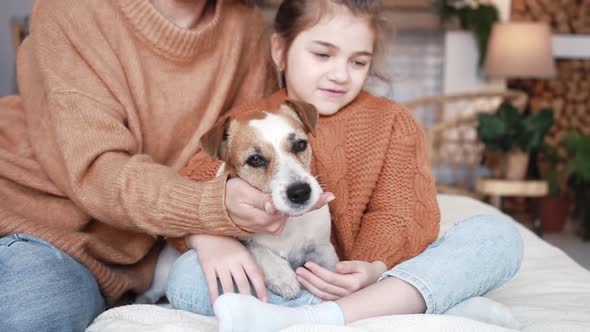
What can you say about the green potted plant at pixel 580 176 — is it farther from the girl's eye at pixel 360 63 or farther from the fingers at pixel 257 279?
the fingers at pixel 257 279

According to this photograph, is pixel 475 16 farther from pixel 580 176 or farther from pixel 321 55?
pixel 321 55

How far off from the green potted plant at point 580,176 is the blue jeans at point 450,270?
274 centimetres

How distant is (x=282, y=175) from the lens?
1178 millimetres

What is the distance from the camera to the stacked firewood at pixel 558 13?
448 cm

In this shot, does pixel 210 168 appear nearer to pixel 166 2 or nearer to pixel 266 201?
pixel 266 201

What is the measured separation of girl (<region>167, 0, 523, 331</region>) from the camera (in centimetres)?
112

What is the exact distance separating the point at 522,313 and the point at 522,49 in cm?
293

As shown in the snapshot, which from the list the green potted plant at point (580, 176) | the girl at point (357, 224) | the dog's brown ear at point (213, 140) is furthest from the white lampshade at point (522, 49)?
the dog's brown ear at point (213, 140)

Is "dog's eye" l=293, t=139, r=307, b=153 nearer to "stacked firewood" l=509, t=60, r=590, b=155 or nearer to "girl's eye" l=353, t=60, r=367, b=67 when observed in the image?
"girl's eye" l=353, t=60, r=367, b=67

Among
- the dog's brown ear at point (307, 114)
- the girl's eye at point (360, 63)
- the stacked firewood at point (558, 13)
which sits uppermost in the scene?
the girl's eye at point (360, 63)

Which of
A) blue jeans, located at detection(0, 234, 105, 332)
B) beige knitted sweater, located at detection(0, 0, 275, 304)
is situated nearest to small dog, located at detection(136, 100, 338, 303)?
beige knitted sweater, located at detection(0, 0, 275, 304)

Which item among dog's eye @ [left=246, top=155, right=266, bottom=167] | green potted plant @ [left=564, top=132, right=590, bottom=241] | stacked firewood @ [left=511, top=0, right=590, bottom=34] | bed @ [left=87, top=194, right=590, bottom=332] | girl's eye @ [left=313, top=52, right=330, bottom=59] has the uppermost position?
girl's eye @ [left=313, top=52, right=330, bottom=59]

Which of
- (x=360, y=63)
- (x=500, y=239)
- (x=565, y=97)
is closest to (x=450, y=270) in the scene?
(x=500, y=239)

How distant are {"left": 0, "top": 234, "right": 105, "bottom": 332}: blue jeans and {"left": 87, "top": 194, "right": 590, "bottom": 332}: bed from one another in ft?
0.17
